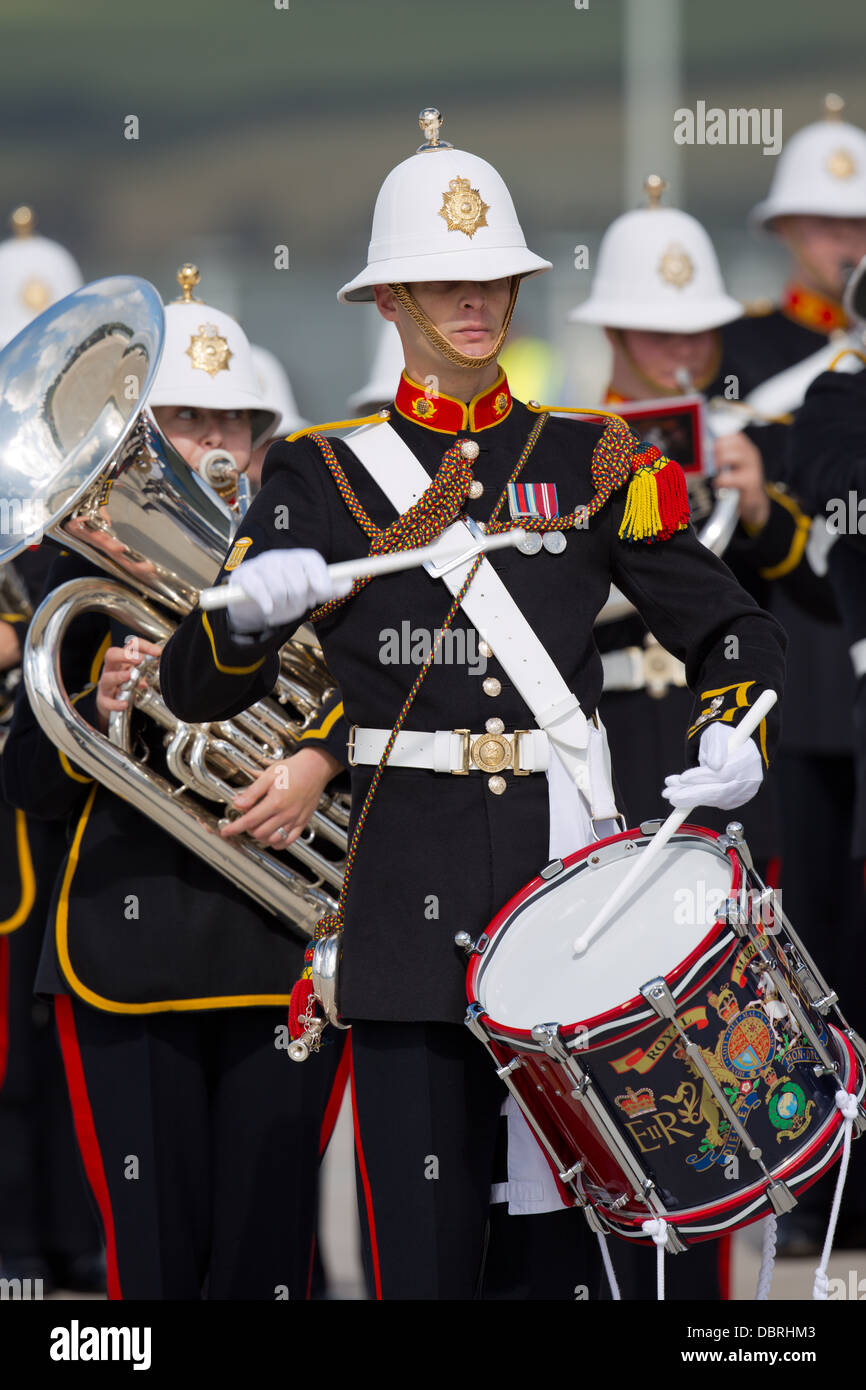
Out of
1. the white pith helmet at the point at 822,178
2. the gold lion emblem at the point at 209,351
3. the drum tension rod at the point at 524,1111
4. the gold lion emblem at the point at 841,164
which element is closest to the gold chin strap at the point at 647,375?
the white pith helmet at the point at 822,178

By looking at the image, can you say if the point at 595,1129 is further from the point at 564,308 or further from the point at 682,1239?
the point at 564,308

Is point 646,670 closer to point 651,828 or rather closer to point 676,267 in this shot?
point 676,267

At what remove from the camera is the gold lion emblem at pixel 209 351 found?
4602 millimetres

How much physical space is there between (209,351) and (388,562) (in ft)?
5.53

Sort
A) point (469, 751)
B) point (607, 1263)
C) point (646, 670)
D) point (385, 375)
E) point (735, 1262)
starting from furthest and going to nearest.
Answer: point (385, 375) → point (735, 1262) → point (646, 670) → point (607, 1263) → point (469, 751)

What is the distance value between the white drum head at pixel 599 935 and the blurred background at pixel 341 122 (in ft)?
25.1

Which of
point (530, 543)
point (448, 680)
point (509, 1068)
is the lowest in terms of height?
point (509, 1068)

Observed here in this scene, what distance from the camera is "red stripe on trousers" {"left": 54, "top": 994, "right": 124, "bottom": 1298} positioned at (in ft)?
13.3

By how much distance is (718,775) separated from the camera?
124 inches

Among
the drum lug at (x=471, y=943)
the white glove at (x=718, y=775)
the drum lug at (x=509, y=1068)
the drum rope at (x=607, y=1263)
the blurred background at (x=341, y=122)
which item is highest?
the blurred background at (x=341, y=122)

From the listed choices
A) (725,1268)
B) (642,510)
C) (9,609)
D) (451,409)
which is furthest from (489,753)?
(9,609)

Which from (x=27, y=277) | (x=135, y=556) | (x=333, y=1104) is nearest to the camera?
(x=135, y=556)

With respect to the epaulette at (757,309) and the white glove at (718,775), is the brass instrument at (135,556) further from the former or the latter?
the epaulette at (757,309)
